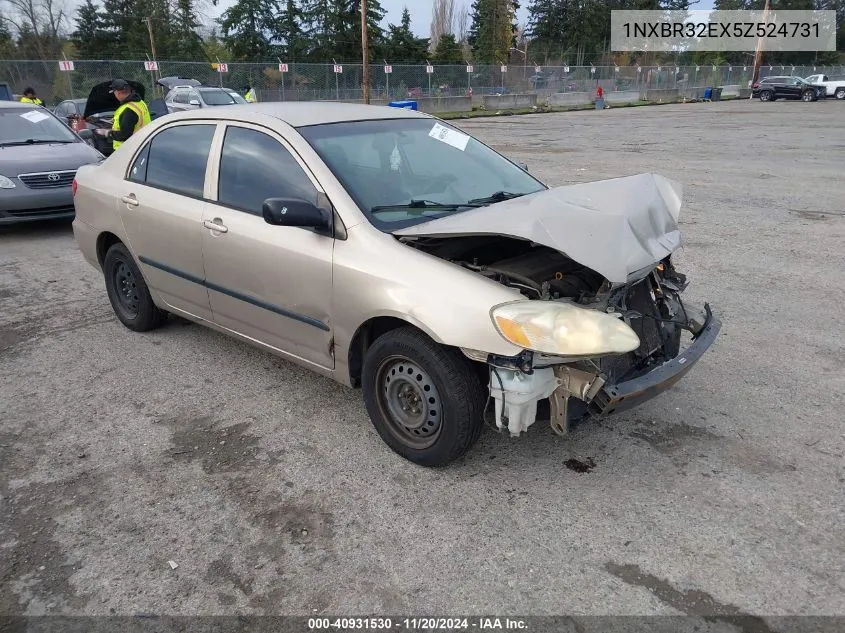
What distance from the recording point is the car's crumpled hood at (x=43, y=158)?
7859 mm

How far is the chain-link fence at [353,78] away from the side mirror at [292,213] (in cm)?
2801

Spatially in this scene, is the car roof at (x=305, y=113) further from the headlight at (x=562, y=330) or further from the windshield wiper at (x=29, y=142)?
the windshield wiper at (x=29, y=142)

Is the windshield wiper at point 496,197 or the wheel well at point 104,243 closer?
the windshield wiper at point 496,197

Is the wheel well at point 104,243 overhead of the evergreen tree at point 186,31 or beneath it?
beneath

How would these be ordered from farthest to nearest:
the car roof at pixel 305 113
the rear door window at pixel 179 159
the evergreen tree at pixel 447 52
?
the evergreen tree at pixel 447 52
the rear door window at pixel 179 159
the car roof at pixel 305 113

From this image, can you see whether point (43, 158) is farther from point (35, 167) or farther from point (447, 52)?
point (447, 52)

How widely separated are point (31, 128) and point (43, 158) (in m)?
1.24

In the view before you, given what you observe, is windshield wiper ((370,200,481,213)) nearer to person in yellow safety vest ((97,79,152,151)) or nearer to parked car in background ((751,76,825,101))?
person in yellow safety vest ((97,79,152,151))

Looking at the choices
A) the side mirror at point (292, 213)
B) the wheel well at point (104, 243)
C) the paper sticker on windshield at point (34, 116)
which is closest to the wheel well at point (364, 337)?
the side mirror at point (292, 213)

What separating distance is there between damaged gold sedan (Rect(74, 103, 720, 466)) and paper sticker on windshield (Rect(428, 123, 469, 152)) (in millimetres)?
37

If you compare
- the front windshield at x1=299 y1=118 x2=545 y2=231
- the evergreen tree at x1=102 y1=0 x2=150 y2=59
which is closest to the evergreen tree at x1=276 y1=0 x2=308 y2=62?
the evergreen tree at x1=102 y1=0 x2=150 y2=59

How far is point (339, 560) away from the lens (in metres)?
2.61

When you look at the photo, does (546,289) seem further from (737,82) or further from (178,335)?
(737,82)

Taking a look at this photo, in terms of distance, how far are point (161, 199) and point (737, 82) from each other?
60.9m
